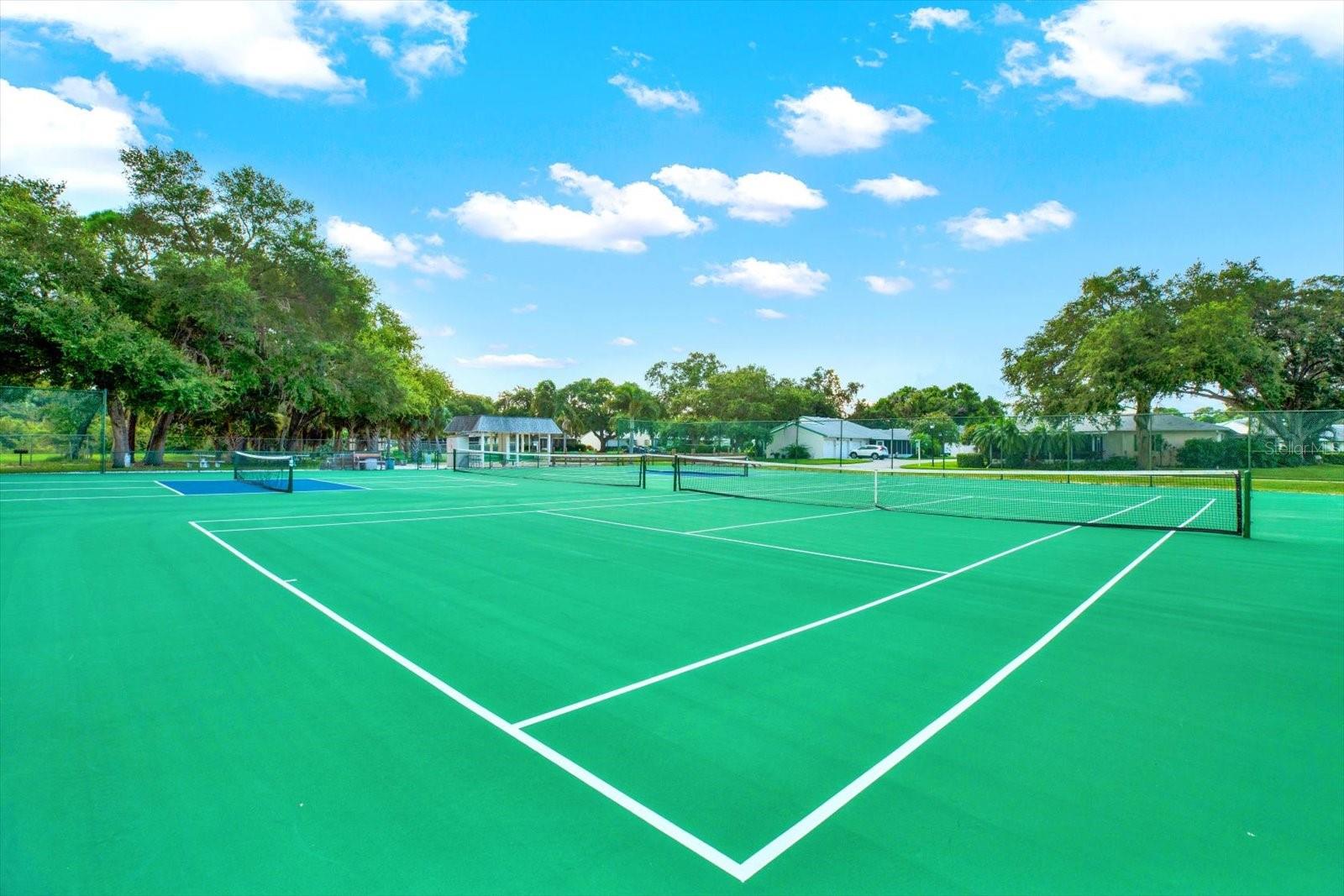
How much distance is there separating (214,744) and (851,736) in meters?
3.46

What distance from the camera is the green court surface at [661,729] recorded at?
249 centimetres

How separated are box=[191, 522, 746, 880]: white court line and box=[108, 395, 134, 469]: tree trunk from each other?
29777mm

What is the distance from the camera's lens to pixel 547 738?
3.49 meters

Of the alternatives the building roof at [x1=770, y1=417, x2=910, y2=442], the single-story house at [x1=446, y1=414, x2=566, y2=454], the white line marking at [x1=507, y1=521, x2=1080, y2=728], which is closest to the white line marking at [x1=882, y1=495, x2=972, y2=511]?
the white line marking at [x1=507, y1=521, x2=1080, y2=728]

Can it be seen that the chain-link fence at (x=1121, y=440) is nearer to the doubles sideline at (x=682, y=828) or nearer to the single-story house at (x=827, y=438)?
the single-story house at (x=827, y=438)

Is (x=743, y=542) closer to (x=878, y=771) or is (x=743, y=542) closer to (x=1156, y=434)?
(x=878, y=771)

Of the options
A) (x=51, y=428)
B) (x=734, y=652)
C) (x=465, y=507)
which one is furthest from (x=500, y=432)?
(x=734, y=652)

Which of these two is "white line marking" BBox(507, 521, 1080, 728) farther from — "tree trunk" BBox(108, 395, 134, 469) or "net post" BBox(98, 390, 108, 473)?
"tree trunk" BBox(108, 395, 134, 469)

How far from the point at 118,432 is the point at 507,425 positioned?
100.0 ft

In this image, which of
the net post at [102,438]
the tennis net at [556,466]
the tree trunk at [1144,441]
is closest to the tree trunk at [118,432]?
the net post at [102,438]

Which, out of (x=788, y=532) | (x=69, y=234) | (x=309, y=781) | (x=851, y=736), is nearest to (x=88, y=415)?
(x=69, y=234)

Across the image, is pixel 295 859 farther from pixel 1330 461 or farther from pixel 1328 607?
pixel 1330 461

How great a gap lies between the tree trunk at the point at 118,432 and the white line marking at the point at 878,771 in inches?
1346

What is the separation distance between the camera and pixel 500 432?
57.0 m
